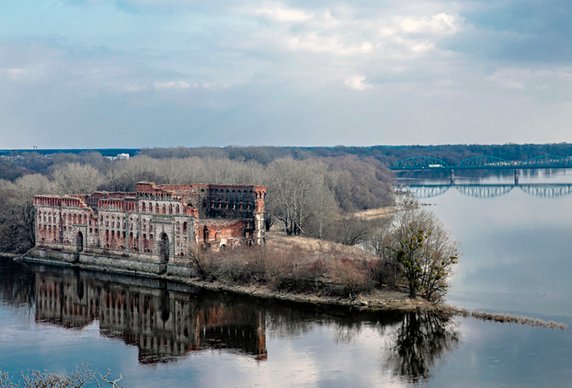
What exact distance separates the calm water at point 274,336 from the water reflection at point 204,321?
9 cm

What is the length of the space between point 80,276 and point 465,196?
10009 cm

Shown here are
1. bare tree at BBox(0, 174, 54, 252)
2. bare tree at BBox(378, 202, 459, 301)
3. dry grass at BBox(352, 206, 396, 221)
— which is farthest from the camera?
dry grass at BBox(352, 206, 396, 221)

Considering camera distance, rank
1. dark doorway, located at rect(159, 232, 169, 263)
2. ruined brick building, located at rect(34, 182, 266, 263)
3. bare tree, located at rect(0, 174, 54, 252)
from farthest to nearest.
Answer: bare tree, located at rect(0, 174, 54, 252), dark doorway, located at rect(159, 232, 169, 263), ruined brick building, located at rect(34, 182, 266, 263)

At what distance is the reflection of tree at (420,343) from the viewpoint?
1307 inches

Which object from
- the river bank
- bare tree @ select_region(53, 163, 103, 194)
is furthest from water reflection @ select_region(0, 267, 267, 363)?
bare tree @ select_region(53, 163, 103, 194)

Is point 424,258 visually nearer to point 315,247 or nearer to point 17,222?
point 315,247

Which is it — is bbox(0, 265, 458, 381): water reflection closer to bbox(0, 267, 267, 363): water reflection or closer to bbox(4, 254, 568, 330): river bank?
bbox(0, 267, 267, 363): water reflection

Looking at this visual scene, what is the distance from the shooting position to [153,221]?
190 feet

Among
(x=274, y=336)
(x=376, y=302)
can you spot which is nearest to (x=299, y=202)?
(x=376, y=302)

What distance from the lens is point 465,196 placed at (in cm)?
14275

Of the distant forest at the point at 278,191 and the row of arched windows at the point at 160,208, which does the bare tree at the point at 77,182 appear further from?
the row of arched windows at the point at 160,208

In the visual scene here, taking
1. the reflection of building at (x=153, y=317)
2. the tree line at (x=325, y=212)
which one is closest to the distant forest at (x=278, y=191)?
the tree line at (x=325, y=212)

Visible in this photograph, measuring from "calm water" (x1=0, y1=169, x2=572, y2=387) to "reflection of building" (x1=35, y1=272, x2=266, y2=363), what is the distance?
0.08 metres

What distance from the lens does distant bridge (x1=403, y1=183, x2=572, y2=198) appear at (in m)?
144
